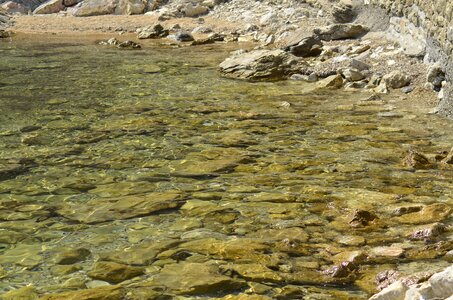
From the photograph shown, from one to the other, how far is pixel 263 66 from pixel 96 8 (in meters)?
15.3

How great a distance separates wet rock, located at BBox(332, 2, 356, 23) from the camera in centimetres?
1622

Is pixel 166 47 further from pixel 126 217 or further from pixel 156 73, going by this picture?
pixel 126 217

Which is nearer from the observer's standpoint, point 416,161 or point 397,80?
point 416,161

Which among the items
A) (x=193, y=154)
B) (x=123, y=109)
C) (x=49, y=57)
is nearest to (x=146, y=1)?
(x=49, y=57)

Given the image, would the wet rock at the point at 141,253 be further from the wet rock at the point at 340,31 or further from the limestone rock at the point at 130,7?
the limestone rock at the point at 130,7

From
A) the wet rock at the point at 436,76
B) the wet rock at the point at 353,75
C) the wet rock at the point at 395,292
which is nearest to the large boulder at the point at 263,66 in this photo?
the wet rock at the point at 353,75

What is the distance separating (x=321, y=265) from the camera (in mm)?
4270

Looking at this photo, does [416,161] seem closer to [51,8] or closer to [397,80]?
[397,80]

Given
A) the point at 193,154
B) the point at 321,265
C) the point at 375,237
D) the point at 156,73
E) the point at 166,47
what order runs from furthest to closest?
the point at 166,47 < the point at 156,73 < the point at 193,154 < the point at 375,237 < the point at 321,265

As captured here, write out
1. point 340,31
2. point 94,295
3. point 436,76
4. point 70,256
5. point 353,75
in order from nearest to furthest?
point 94,295
point 70,256
point 436,76
point 353,75
point 340,31

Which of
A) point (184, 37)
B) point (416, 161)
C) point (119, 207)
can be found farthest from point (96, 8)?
point (119, 207)

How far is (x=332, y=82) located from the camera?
1121 centimetres

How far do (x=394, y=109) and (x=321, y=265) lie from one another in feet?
18.0

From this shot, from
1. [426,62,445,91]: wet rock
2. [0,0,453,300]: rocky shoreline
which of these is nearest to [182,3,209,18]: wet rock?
[0,0,453,300]: rocky shoreline
